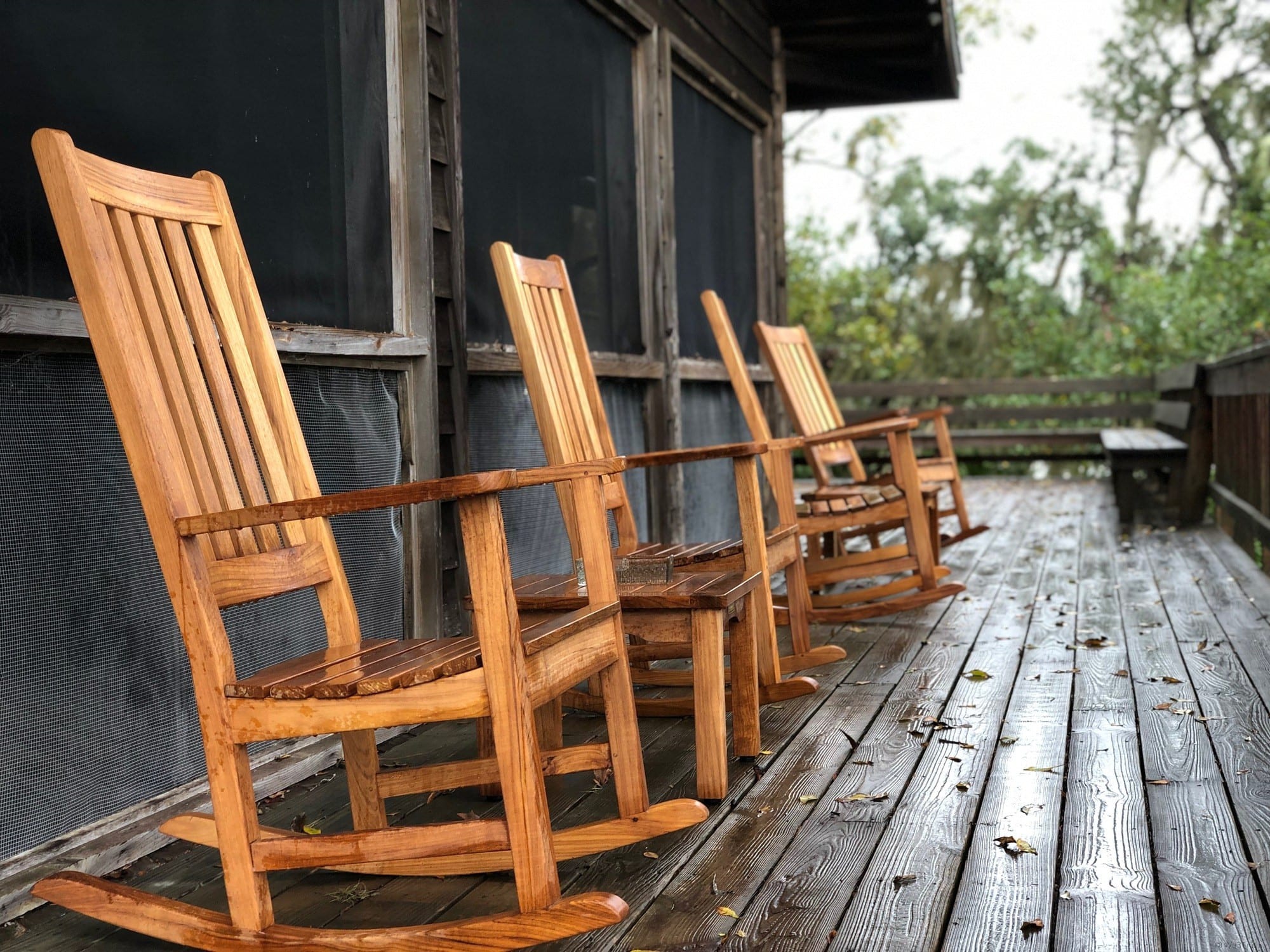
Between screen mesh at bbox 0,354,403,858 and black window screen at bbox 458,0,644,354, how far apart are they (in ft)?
4.30

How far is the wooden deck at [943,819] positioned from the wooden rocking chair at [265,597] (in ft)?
0.36

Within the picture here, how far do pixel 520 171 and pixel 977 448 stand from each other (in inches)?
309

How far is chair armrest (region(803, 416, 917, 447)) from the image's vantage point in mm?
3518

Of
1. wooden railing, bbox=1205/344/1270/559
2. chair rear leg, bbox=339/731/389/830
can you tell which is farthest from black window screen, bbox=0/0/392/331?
wooden railing, bbox=1205/344/1270/559

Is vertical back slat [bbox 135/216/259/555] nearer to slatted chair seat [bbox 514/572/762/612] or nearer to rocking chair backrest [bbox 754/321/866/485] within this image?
slatted chair seat [bbox 514/572/762/612]

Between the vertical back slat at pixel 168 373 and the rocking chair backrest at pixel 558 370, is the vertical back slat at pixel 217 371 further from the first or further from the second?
the rocking chair backrest at pixel 558 370

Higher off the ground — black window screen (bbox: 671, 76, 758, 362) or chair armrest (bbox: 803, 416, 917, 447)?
black window screen (bbox: 671, 76, 758, 362)

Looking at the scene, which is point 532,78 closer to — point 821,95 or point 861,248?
point 821,95

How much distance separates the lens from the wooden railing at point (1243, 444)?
4453mm

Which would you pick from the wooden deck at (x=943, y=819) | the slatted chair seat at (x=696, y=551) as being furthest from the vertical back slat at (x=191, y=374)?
the slatted chair seat at (x=696, y=551)

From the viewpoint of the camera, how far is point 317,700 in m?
1.51

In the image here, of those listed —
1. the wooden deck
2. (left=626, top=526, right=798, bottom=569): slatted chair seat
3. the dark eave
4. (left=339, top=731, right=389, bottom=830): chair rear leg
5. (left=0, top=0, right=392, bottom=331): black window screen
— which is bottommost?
the wooden deck

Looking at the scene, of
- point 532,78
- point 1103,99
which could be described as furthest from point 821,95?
point 1103,99

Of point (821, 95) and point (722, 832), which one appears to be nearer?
point (722, 832)
